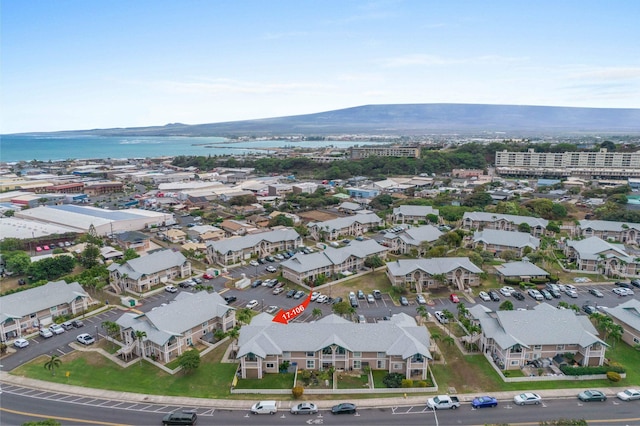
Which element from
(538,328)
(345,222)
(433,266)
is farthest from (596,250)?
(345,222)

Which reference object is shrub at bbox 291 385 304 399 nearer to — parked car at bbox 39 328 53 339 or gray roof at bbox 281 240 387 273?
A: gray roof at bbox 281 240 387 273

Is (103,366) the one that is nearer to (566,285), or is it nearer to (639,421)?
(639,421)

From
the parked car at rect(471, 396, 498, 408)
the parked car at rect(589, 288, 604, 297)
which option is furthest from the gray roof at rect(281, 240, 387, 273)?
the parked car at rect(471, 396, 498, 408)

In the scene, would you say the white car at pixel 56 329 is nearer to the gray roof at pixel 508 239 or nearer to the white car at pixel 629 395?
the white car at pixel 629 395

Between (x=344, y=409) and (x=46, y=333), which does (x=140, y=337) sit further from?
(x=344, y=409)

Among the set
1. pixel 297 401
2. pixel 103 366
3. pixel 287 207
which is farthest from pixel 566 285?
pixel 287 207

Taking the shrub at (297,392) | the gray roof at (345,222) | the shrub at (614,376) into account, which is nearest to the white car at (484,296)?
the shrub at (614,376)
